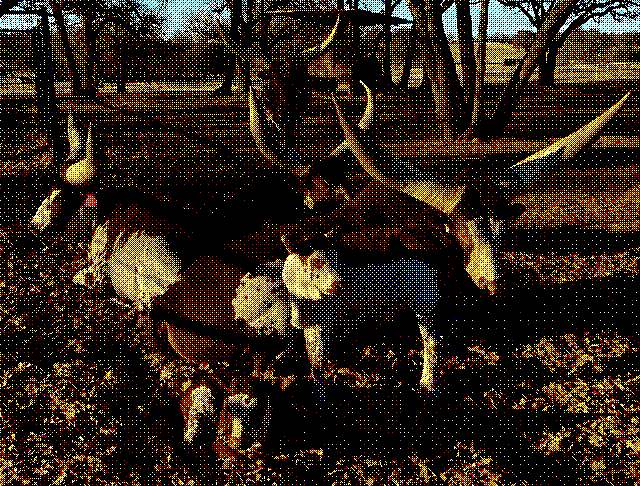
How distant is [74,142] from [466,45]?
943 cm

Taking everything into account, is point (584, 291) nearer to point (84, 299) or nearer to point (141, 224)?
point (141, 224)

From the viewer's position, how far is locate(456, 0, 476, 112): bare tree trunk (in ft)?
38.0

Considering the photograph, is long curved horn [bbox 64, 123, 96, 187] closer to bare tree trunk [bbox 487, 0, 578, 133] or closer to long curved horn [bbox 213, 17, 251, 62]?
bare tree trunk [bbox 487, 0, 578, 133]

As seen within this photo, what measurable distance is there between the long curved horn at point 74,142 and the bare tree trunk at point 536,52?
921 centimetres

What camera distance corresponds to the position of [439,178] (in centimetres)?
374

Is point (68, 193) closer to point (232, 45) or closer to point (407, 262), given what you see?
point (407, 262)

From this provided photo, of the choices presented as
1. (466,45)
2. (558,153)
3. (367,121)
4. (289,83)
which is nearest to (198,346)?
(367,121)

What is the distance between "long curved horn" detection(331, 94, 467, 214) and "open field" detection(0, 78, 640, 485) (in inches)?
50.9

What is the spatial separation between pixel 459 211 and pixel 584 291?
3.18 m

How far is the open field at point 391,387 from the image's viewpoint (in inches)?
143

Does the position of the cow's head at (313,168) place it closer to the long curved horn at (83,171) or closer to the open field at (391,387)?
the open field at (391,387)

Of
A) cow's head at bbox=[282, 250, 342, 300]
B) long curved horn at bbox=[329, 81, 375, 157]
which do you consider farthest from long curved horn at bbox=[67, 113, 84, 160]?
cow's head at bbox=[282, 250, 342, 300]

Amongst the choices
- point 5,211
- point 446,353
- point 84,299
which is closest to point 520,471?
point 446,353

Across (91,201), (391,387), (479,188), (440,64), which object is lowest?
(391,387)
